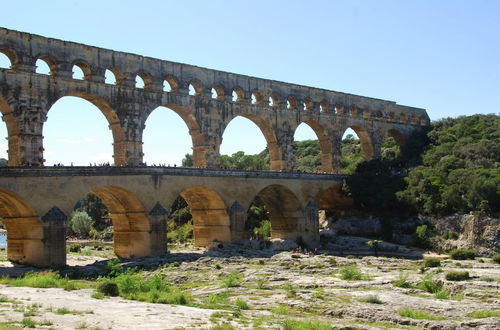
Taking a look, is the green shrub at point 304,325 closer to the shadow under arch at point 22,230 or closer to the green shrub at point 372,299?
the green shrub at point 372,299

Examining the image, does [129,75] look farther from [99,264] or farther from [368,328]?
[368,328]

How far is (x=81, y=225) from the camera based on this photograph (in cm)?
7338

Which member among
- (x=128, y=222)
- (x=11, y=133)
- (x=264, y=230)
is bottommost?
(x=264, y=230)

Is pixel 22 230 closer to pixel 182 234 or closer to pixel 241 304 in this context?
pixel 241 304

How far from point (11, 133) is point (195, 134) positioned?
12.9m

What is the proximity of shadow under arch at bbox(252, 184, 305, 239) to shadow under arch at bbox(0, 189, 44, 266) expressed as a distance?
1829 cm

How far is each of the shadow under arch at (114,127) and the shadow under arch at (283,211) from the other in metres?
11.1

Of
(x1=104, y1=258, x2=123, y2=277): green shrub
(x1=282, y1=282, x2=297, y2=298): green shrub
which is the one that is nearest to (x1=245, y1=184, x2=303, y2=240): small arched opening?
(x1=104, y1=258, x2=123, y2=277): green shrub

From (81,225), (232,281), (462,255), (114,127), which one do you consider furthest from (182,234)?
(232,281)

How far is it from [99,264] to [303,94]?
2456 centimetres

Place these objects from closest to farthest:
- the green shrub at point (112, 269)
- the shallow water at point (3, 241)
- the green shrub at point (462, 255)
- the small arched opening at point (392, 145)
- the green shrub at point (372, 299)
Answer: the green shrub at point (372, 299), the green shrub at point (112, 269), the green shrub at point (462, 255), the small arched opening at point (392, 145), the shallow water at point (3, 241)

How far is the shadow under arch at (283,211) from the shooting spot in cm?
4522

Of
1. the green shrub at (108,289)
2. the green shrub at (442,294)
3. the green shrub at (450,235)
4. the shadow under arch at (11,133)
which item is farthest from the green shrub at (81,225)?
the green shrub at (442,294)

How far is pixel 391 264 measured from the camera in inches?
1293
